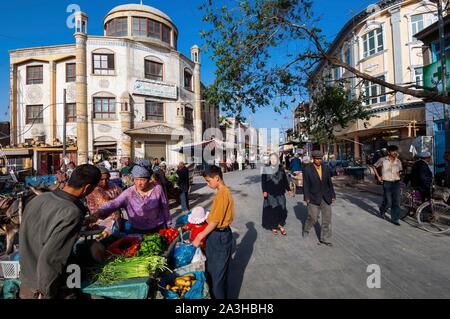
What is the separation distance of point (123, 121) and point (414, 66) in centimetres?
2324

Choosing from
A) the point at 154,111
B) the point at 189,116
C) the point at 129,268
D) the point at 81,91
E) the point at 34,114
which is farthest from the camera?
the point at 189,116

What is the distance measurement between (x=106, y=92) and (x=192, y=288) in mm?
22508

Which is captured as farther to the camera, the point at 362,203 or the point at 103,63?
the point at 103,63

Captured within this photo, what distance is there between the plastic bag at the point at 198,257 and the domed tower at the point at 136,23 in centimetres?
2426

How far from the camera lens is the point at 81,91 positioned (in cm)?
2092

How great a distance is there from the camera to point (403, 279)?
3613 mm

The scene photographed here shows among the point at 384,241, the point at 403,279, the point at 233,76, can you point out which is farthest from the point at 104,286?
the point at 233,76

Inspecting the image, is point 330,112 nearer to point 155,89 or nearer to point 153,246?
point 153,246

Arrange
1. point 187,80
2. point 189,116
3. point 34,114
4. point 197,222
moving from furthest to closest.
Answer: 1. point 187,80
2. point 189,116
3. point 34,114
4. point 197,222

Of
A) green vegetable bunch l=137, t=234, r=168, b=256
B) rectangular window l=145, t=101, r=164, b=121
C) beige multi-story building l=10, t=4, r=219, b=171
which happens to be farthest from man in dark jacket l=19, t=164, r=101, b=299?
rectangular window l=145, t=101, r=164, b=121

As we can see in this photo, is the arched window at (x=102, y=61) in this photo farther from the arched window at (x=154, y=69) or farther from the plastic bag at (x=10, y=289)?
the plastic bag at (x=10, y=289)

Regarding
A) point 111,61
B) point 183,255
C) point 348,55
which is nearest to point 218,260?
point 183,255

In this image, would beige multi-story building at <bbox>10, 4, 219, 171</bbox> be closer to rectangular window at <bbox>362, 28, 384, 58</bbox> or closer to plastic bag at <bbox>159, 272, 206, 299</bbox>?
rectangular window at <bbox>362, 28, 384, 58</bbox>

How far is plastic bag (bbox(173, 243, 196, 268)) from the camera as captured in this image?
10.8 ft
